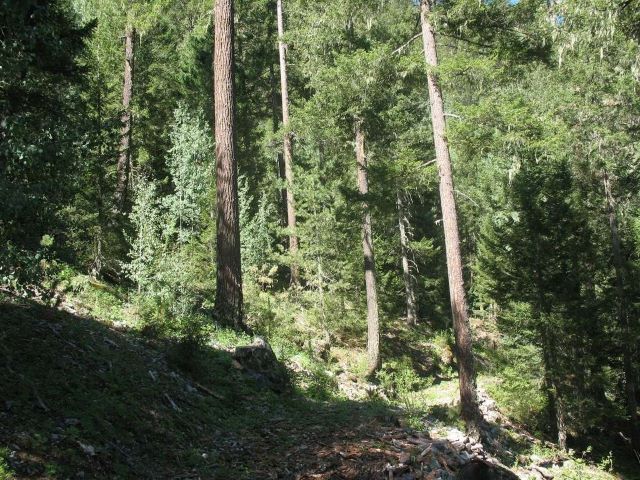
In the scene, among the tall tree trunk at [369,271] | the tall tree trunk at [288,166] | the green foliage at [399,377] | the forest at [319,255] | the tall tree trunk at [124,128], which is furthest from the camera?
the tall tree trunk at [288,166]

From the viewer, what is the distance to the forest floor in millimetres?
4754

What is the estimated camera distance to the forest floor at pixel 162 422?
4.75 meters

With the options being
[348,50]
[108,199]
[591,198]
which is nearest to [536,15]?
[348,50]

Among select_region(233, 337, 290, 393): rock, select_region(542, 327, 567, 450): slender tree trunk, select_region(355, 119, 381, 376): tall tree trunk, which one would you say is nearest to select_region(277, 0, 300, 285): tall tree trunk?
select_region(355, 119, 381, 376): tall tree trunk

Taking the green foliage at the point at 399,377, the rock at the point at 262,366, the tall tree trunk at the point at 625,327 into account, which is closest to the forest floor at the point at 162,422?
the rock at the point at 262,366

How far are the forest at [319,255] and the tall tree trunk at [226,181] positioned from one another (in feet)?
0.20

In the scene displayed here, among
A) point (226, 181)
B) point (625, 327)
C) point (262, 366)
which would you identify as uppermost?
point (226, 181)

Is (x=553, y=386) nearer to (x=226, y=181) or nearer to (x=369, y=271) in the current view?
(x=369, y=271)

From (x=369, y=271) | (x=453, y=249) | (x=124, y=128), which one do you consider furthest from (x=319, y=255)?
(x=453, y=249)

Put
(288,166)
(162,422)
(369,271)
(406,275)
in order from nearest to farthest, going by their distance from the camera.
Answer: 1. (162,422)
2. (369,271)
3. (288,166)
4. (406,275)

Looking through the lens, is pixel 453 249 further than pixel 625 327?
No

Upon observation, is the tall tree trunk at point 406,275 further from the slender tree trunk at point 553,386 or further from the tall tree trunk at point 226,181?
the tall tree trunk at point 226,181

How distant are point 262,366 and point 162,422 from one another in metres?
3.39

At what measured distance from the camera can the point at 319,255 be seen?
741 inches
